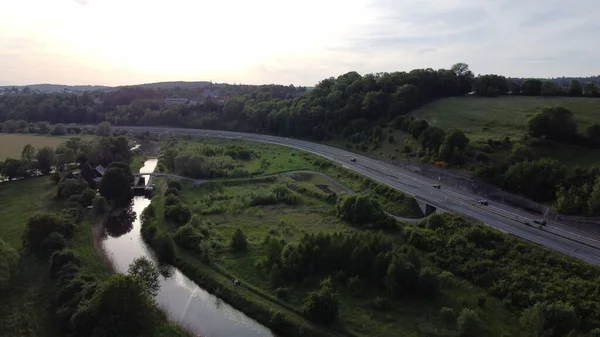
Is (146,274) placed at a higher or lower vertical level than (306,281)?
higher

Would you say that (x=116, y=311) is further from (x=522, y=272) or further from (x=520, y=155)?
(x=520, y=155)

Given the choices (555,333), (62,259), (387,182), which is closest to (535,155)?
(387,182)

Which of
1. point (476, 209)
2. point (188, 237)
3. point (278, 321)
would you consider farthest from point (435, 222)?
point (188, 237)

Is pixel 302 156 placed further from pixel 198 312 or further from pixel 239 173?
pixel 198 312

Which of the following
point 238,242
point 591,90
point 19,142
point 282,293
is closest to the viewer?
point 282,293

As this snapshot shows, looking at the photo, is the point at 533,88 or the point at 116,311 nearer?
the point at 116,311

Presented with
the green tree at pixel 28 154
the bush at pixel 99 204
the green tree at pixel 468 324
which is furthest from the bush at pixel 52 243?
the green tree at pixel 468 324
